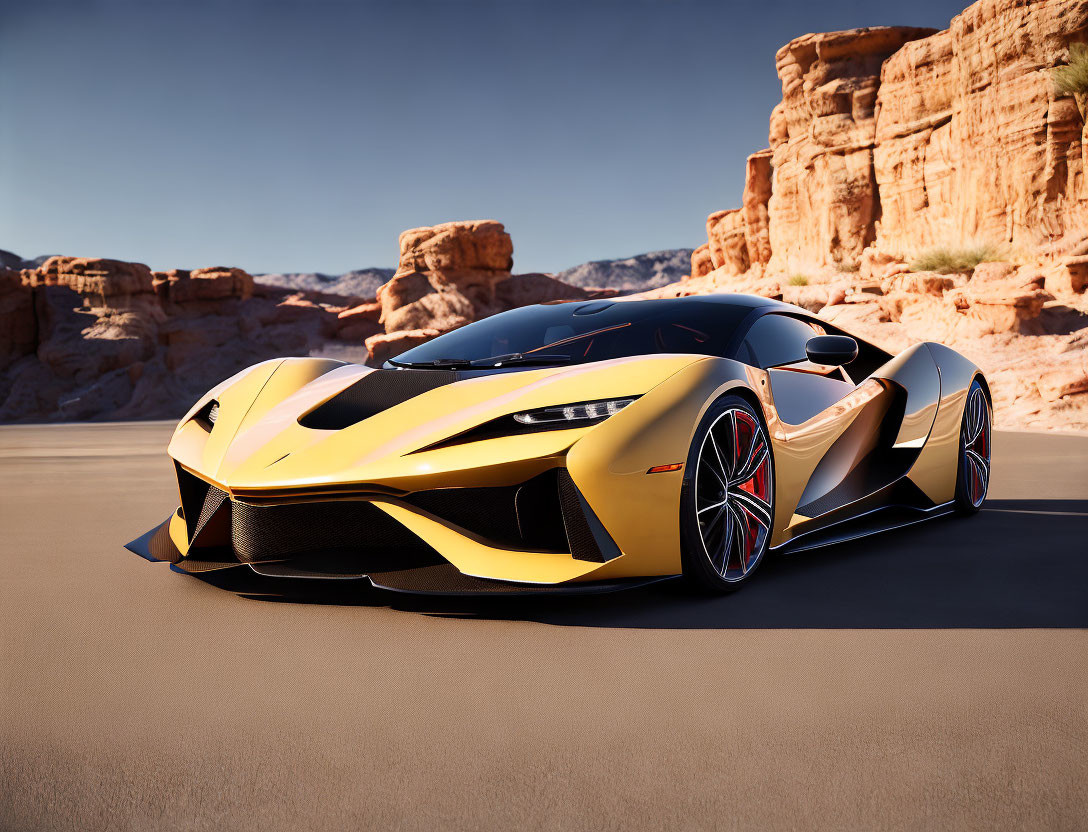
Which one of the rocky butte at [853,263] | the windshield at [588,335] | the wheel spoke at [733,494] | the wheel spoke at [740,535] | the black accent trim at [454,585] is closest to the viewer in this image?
the black accent trim at [454,585]

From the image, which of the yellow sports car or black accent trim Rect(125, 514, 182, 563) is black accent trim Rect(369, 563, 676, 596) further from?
black accent trim Rect(125, 514, 182, 563)

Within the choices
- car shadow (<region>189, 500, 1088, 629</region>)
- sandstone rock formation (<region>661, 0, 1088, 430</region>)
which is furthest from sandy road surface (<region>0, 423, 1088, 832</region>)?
sandstone rock formation (<region>661, 0, 1088, 430</region>)

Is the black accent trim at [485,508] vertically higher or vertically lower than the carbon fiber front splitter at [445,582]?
higher

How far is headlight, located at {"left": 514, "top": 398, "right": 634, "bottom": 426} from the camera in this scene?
254 cm

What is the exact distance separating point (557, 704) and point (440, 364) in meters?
1.85

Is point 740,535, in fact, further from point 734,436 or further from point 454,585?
point 454,585

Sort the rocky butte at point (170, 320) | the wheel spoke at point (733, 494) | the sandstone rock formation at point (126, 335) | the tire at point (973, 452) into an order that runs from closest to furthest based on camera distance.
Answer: the wheel spoke at point (733, 494), the tire at point (973, 452), the sandstone rock formation at point (126, 335), the rocky butte at point (170, 320)

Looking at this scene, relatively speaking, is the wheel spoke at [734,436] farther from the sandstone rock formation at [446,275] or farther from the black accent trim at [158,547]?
the sandstone rock formation at [446,275]

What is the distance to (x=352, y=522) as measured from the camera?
2521 millimetres

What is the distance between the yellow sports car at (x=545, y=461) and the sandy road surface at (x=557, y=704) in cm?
17

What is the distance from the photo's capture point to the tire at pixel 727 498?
2.65 m

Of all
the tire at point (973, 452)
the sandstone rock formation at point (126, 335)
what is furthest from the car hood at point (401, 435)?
the sandstone rock formation at point (126, 335)

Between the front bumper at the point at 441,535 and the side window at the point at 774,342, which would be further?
the side window at the point at 774,342

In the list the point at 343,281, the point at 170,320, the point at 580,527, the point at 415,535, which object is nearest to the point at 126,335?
the point at 170,320
